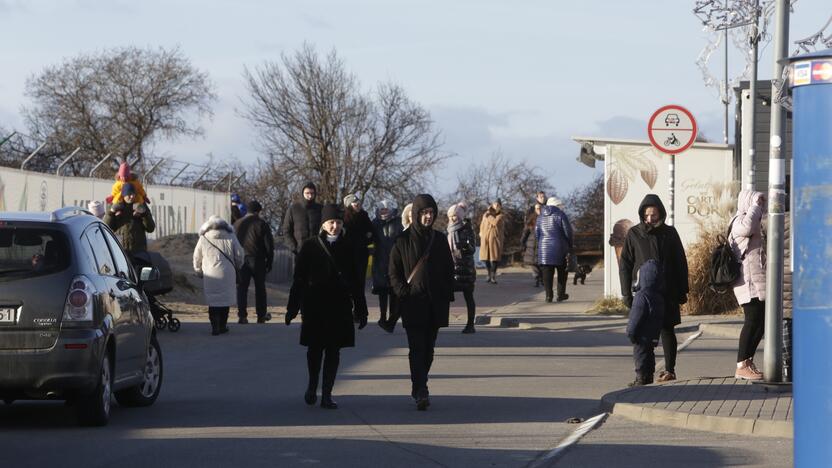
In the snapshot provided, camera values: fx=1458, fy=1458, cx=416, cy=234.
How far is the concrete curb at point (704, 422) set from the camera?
32.8 ft

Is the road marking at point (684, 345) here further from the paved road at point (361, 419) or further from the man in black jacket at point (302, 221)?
the man in black jacket at point (302, 221)

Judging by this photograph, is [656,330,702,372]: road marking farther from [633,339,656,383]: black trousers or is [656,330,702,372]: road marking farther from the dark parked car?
the dark parked car

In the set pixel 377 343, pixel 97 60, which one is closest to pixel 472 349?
pixel 377 343

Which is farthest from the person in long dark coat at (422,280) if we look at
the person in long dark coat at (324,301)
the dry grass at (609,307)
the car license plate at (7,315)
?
the dry grass at (609,307)

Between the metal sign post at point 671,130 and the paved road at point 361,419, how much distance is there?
3105 mm

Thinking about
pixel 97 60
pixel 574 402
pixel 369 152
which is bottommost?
pixel 574 402

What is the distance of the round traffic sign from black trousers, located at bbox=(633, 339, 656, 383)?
682 centimetres

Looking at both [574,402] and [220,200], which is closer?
[574,402]

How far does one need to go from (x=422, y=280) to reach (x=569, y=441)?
2.44 m

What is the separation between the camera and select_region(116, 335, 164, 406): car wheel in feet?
38.3

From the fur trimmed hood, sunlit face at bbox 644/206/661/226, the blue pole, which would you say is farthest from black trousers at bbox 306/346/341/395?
the fur trimmed hood

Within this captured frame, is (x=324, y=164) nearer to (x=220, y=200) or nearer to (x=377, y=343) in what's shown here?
(x=220, y=200)

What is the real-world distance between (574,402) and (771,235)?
84.5 inches

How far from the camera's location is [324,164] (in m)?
47.6
